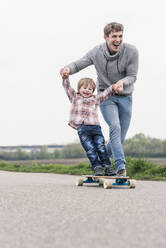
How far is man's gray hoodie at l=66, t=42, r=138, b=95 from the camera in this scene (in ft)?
20.3

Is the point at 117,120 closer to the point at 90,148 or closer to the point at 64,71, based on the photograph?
the point at 90,148

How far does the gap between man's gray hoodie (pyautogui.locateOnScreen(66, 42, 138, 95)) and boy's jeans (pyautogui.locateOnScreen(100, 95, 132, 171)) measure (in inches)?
7.3

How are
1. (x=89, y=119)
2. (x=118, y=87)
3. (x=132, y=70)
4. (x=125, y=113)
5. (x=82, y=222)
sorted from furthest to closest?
1. (x=125, y=113)
2. (x=132, y=70)
3. (x=89, y=119)
4. (x=118, y=87)
5. (x=82, y=222)

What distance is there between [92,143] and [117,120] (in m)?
0.52

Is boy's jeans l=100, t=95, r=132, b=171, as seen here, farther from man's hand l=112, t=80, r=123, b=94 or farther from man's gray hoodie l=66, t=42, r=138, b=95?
man's hand l=112, t=80, r=123, b=94

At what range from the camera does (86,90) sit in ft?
20.1

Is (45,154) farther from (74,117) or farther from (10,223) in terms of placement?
(10,223)

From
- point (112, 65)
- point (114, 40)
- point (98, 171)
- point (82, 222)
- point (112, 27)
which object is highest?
point (112, 27)

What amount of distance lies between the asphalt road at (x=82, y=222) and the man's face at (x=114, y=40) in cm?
263

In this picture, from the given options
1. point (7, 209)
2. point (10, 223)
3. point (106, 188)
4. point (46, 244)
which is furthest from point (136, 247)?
point (106, 188)

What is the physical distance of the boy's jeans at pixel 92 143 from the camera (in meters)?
6.12

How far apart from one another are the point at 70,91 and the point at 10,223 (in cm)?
355

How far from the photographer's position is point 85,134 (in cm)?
615

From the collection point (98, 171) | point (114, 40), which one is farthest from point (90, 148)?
point (114, 40)
